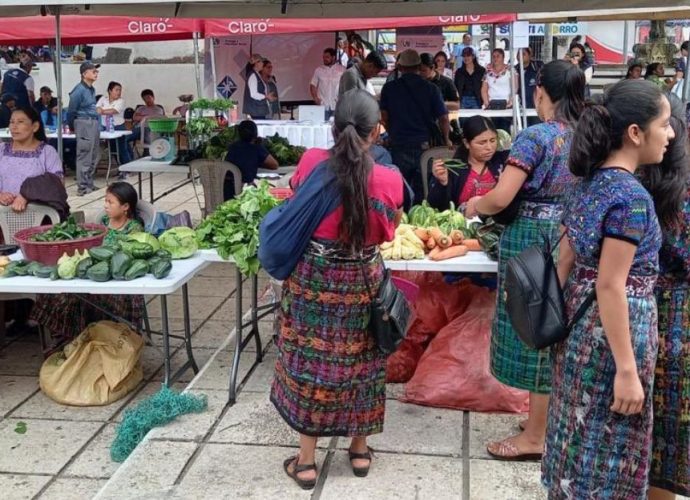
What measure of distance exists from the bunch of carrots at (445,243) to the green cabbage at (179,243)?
1.28 meters

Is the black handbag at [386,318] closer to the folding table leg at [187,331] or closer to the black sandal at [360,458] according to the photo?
the black sandal at [360,458]

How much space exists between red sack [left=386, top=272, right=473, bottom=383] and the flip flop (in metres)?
0.98

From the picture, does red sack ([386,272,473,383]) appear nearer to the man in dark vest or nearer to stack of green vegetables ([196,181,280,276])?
stack of green vegetables ([196,181,280,276])

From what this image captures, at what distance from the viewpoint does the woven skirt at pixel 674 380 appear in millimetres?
2715

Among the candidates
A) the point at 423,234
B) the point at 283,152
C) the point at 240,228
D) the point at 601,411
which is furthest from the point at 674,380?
the point at 283,152

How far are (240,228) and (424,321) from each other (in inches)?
45.9

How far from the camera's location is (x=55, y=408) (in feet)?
16.3

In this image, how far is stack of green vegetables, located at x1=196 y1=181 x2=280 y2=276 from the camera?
4.47 meters

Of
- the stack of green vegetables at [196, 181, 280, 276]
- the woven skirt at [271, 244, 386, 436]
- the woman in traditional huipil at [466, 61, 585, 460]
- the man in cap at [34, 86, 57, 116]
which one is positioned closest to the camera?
the woven skirt at [271, 244, 386, 436]

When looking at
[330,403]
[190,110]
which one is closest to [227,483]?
[330,403]

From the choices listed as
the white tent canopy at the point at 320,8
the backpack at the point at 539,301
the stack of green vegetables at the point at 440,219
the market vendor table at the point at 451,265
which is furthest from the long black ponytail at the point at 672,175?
the white tent canopy at the point at 320,8

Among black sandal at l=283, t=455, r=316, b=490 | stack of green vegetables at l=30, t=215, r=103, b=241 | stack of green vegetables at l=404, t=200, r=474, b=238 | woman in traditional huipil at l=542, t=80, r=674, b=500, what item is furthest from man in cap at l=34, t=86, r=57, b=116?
woman in traditional huipil at l=542, t=80, r=674, b=500

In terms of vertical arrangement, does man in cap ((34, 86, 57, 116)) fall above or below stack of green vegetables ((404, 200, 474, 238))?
above

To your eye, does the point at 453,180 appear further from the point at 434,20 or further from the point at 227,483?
the point at 434,20
